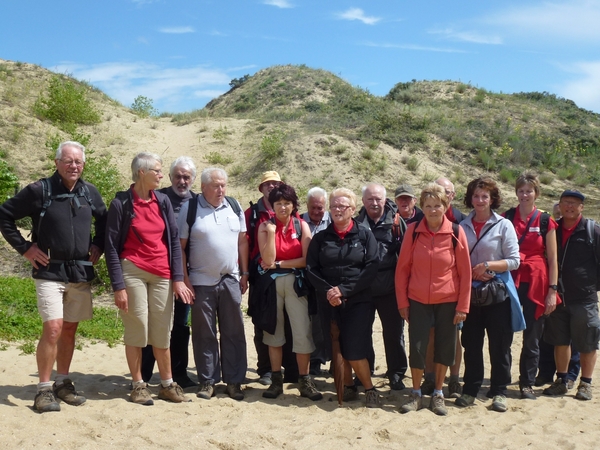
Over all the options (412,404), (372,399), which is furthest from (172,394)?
(412,404)

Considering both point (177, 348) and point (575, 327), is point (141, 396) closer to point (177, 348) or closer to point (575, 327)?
point (177, 348)

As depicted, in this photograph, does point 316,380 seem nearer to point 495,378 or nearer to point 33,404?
point 495,378

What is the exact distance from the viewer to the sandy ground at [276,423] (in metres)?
4.46

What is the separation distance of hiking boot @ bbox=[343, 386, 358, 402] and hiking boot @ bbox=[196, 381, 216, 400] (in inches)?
47.5

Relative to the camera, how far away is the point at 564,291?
580 centimetres

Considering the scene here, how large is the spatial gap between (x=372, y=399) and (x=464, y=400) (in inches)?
33.6

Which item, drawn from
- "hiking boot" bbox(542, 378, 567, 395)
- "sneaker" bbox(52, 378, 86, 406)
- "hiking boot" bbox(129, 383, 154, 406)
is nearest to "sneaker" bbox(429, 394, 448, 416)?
"hiking boot" bbox(542, 378, 567, 395)

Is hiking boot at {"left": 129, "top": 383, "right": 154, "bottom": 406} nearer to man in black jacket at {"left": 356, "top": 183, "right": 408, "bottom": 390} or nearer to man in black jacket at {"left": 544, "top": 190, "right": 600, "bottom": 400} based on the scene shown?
man in black jacket at {"left": 356, "top": 183, "right": 408, "bottom": 390}

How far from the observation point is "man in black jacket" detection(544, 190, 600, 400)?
5.74 metres

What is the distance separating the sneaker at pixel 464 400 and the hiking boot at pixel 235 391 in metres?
1.95

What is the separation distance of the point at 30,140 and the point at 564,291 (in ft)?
55.5

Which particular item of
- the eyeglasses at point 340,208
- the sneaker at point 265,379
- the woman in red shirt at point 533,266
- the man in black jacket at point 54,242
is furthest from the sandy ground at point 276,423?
the eyeglasses at point 340,208

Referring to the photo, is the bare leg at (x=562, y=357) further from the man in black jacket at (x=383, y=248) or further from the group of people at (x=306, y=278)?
the man in black jacket at (x=383, y=248)

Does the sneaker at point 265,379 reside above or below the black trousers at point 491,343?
below
